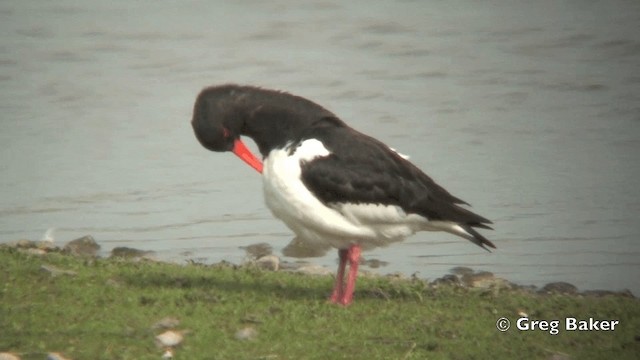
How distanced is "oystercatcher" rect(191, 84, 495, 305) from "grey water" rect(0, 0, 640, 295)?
2.06m

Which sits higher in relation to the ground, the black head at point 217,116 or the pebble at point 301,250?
the black head at point 217,116

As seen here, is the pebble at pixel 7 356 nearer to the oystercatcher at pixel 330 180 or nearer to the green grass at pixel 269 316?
the green grass at pixel 269 316

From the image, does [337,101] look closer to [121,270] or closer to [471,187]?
[471,187]

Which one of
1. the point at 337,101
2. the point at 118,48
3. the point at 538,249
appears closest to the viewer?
the point at 538,249

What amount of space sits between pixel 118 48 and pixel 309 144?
382 inches

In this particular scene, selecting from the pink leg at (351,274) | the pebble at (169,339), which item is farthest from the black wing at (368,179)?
the pebble at (169,339)

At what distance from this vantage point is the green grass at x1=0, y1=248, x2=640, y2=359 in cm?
760

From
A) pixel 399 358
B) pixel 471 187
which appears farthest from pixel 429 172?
pixel 399 358

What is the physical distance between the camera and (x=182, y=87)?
53.3ft

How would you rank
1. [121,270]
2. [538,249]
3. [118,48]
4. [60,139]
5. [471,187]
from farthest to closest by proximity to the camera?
[118,48] → [60,139] → [471,187] → [538,249] → [121,270]

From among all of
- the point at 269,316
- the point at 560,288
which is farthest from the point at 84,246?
the point at 560,288

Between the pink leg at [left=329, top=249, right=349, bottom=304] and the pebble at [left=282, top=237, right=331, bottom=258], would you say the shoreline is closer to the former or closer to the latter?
the pebble at [left=282, top=237, right=331, bottom=258]

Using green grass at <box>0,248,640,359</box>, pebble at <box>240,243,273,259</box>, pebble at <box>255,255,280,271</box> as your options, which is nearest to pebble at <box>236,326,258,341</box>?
green grass at <box>0,248,640,359</box>

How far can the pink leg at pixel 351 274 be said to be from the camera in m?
8.66
